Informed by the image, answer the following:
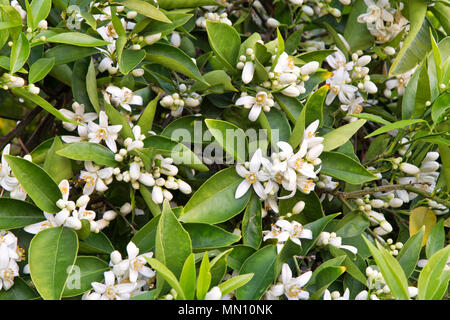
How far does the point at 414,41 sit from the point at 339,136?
51cm

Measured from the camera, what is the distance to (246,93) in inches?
57.6

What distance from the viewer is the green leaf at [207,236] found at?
1.25 m

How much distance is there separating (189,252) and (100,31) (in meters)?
0.64

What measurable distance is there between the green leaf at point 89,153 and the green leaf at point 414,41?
0.84 metres

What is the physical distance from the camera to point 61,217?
48.3 inches

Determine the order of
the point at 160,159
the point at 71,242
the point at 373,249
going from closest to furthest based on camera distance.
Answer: the point at 373,249 < the point at 71,242 < the point at 160,159

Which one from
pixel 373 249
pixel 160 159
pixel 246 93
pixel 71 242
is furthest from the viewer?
pixel 246 93

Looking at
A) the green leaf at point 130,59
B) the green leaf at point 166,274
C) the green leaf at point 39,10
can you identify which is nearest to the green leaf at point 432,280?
the green leaf at point 166,274

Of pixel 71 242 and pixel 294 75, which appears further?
pixel 294 75

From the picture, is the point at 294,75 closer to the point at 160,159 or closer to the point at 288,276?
the point at 160,159

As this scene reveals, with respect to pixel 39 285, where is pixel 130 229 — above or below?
below

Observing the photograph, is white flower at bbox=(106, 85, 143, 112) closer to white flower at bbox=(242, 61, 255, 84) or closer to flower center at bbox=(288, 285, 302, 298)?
white flower at bbox=(242, 61, 255, 84)

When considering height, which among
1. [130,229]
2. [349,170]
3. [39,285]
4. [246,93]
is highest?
[246,93]
